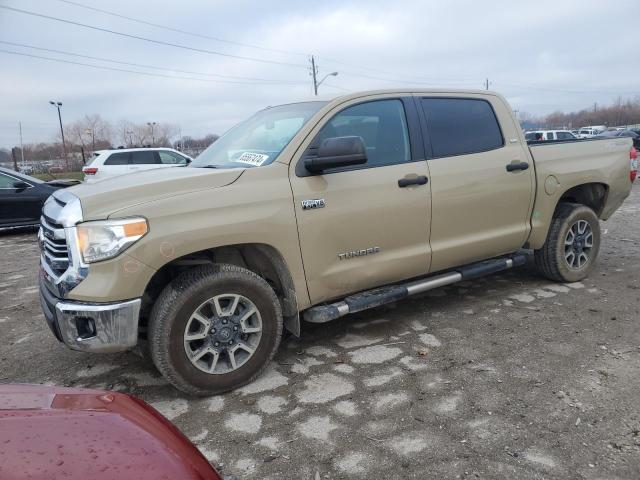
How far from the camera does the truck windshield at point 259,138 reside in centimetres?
351

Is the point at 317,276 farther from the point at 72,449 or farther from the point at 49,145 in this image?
the point at 49,145

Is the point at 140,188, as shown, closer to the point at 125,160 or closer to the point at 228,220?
the point at 228,220

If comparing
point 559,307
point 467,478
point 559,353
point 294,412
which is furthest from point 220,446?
point 559,307

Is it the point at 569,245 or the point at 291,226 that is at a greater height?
the point at 291,226

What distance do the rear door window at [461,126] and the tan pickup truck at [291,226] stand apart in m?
0.01

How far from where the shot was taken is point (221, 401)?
3.05m

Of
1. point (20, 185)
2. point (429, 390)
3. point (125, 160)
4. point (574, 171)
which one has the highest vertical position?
point (125, 160)

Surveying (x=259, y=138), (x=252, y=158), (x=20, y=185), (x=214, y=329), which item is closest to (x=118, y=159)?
(x=20, y=185)

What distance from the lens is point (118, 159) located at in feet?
45.9

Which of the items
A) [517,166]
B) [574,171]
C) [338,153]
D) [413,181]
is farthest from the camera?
[574,171]

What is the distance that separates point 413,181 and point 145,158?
12.3m

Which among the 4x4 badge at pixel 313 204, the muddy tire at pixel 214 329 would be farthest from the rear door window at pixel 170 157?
the muddy tire at pixel 214 329

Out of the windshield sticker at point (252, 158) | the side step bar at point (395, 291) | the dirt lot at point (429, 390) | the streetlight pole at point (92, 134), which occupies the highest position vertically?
the streetlight pole at point (92, 134)

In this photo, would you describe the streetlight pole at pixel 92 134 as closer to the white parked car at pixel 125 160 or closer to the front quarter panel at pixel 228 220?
the white parked car at pixel 125 160
